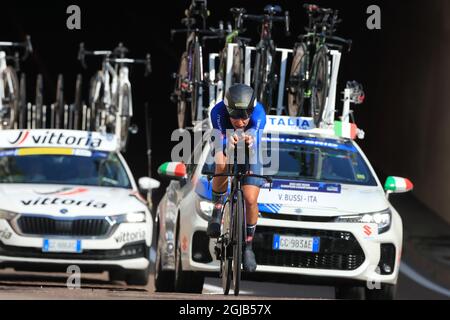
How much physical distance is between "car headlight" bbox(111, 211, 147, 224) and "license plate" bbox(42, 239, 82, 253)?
0.49 metres

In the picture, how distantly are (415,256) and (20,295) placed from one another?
420 inches

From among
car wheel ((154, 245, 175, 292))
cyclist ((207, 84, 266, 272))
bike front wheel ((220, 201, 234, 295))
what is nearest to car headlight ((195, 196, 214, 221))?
cyclist ((207, 84, 266, 272))

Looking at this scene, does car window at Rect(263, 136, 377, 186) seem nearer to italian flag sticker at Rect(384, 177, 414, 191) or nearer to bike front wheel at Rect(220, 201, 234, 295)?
italian flag sticker at Rect(384, 177, 414, 191)

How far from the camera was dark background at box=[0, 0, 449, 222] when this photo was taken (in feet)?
97.5

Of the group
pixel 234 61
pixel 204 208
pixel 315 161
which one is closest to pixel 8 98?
pixel 234 61

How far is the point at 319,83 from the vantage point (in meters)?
16.8

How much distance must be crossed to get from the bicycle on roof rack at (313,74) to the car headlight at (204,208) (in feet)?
8.74

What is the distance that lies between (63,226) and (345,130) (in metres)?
3.13

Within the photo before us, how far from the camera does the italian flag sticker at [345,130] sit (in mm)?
15195

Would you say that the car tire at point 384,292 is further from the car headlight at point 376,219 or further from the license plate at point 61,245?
the license plate at point 61,245
